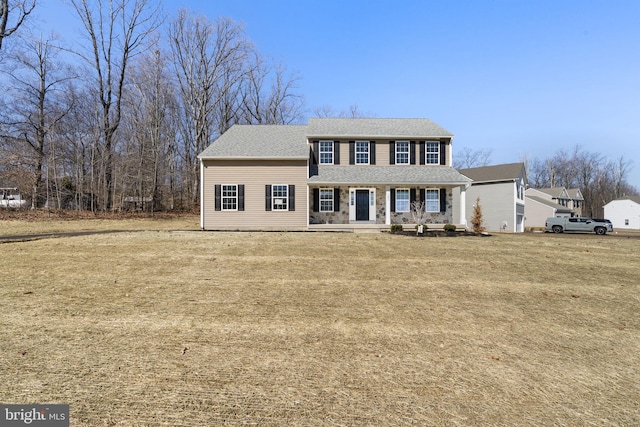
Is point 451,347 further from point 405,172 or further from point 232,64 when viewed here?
point 232,64

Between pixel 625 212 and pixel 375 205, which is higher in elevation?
pixel 375 205

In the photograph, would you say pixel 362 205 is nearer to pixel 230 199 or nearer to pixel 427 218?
pixel 427 218

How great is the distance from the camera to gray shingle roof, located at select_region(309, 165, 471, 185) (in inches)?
727

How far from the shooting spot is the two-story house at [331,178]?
60.5 ft

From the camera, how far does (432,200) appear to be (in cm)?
1953

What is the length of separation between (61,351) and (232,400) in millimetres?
2535

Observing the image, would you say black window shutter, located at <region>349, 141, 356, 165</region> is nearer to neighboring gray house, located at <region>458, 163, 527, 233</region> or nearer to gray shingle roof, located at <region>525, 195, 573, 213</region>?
neighboring gray house, located at <region>458, 163, 527, 233</region>

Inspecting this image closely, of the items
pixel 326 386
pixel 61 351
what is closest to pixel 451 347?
pixel 326 386

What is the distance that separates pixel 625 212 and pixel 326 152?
203 ft

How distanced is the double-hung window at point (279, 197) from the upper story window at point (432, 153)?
9130mm

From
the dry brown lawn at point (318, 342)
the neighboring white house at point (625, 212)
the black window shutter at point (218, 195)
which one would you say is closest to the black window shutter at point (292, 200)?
the black window shutter at point (218, 195)

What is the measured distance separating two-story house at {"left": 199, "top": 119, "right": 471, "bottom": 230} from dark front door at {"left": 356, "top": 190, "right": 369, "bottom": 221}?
0.20 ft

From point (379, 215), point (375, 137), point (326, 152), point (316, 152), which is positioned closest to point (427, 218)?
point (379, 215)

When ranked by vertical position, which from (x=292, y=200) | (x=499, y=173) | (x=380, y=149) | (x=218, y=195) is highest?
(x=380, y=149)
